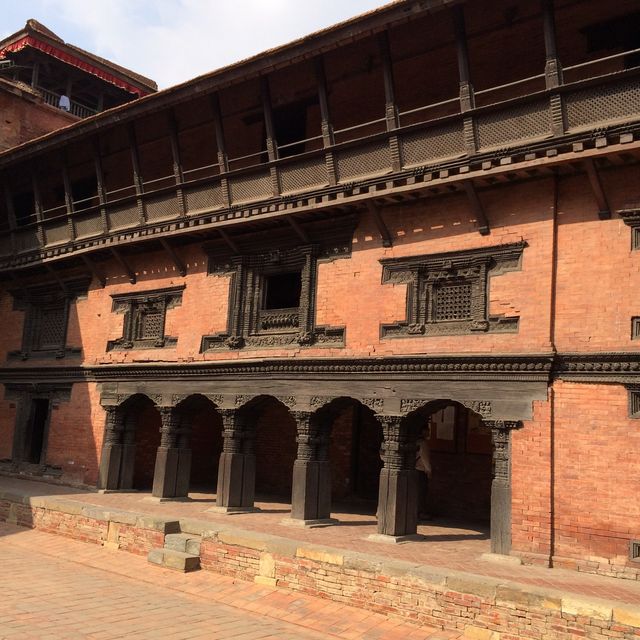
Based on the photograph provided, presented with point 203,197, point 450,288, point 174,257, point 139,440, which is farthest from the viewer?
point 139,440

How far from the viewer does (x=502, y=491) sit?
9.88 meters

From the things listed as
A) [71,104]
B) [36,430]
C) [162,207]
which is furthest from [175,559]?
[71,104]

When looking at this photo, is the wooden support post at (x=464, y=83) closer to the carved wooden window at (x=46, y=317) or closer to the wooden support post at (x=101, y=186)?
the wooden support post at (x=101, y=186)

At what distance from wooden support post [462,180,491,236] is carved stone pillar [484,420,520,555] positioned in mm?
3180

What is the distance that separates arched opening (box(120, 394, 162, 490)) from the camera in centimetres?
1622

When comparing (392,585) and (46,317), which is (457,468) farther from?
(46,317)

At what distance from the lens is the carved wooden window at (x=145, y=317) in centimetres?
1559

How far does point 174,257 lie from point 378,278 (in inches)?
218

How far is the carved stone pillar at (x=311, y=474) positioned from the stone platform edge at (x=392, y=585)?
5.75ft

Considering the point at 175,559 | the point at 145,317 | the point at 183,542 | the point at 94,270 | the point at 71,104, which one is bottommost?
the point at 175,559

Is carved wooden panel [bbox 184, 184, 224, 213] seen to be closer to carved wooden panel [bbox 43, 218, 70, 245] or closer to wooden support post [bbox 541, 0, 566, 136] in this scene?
carved wooden panel [bbox 43, 218, 70, 245]

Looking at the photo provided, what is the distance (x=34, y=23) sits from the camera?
2331cm

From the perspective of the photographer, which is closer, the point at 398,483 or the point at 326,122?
the point at 398,483

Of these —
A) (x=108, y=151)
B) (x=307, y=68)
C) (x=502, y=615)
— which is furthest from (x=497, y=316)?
(x=108, y=151)
